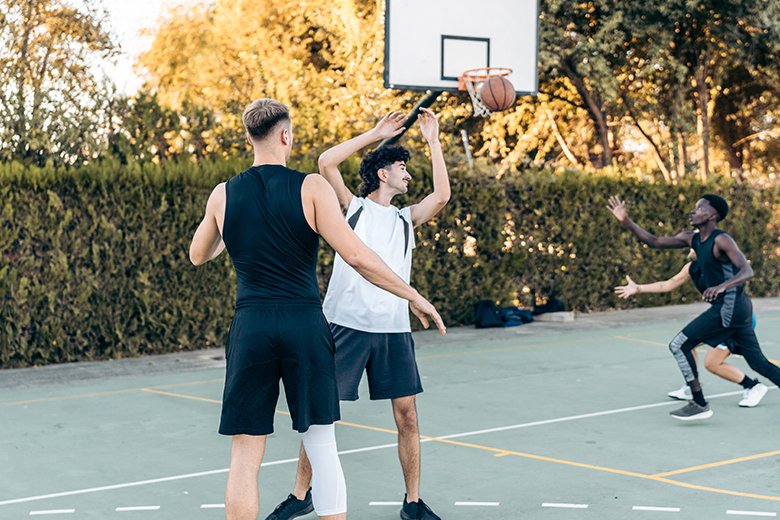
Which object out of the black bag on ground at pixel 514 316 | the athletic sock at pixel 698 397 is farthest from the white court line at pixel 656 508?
the black bag on ground at pixel 514 316

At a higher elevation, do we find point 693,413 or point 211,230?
point 211,230

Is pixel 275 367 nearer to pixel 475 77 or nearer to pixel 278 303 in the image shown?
pixel 278 303

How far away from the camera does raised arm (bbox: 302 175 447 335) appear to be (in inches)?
178

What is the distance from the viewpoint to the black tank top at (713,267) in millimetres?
9156

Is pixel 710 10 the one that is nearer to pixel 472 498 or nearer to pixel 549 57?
pixel 549 57

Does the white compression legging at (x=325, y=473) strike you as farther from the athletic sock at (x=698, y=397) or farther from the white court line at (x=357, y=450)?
the athletic sock at (x=698, y=397)

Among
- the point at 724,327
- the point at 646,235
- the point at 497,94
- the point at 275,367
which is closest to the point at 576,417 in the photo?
the point at 724,327

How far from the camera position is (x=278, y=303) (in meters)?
4.56

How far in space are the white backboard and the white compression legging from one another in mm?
8710

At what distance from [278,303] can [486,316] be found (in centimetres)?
1197

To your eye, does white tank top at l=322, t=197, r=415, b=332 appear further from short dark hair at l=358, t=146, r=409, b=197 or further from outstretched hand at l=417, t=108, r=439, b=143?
outstretched hand at l=417, t=108, r=439, b=143

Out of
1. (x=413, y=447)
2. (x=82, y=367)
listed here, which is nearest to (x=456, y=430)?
(x=413, y=447)

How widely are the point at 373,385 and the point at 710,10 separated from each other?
18.2 m

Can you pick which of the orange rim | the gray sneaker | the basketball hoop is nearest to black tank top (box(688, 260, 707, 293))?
the gray sneaker
